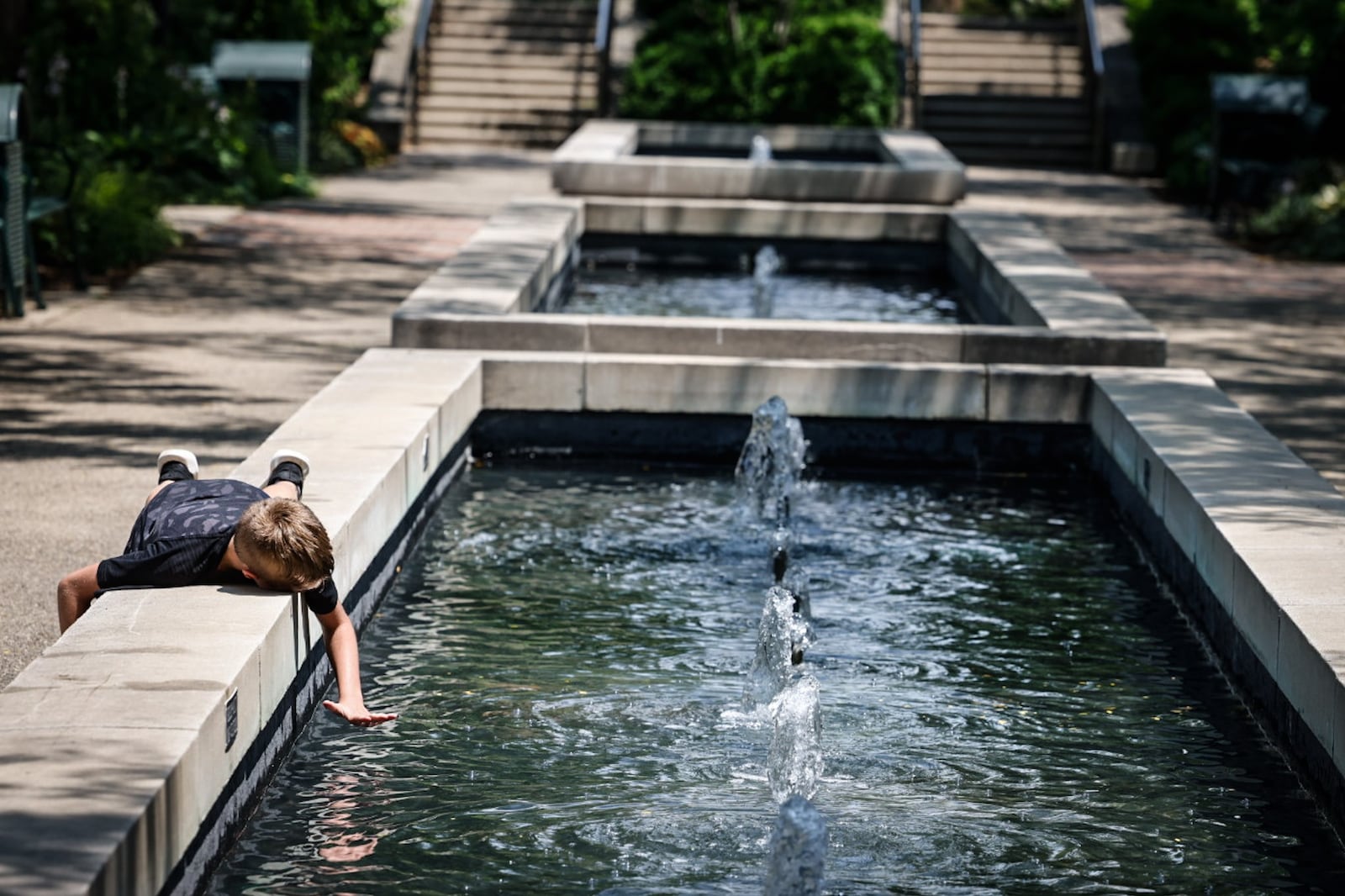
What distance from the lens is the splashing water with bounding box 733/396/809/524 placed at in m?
9.23

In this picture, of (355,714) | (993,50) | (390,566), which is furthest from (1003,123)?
(355,714)

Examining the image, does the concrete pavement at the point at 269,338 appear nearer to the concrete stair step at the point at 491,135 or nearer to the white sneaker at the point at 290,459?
the white sneaker at the point at 290,459

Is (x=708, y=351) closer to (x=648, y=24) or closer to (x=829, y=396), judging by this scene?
(x=829, y=396)

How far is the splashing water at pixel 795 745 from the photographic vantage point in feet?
17.9

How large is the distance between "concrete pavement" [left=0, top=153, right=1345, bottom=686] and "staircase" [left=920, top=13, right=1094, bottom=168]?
5365mm

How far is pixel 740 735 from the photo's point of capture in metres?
5.96

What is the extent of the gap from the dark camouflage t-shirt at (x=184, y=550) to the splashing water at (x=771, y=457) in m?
3.82

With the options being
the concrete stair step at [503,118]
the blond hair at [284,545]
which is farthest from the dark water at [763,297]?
the concrete stair step at [503,118]

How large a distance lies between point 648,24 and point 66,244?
16.6 m

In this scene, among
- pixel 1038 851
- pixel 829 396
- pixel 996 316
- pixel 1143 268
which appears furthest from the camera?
pixel 1143 268

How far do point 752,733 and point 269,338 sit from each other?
21.9 ft

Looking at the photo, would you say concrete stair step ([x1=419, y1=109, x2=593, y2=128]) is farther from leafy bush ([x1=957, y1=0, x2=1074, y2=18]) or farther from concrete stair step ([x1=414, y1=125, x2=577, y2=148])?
leafy bush ([x1=957, y1=0, x2=1074, y2=18])

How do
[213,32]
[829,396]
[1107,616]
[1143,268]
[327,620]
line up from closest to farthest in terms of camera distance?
[327,620], [1107,616], [829,396], [1143,268], [213,32]

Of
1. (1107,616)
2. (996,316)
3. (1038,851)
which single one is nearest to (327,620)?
(1038,851)
